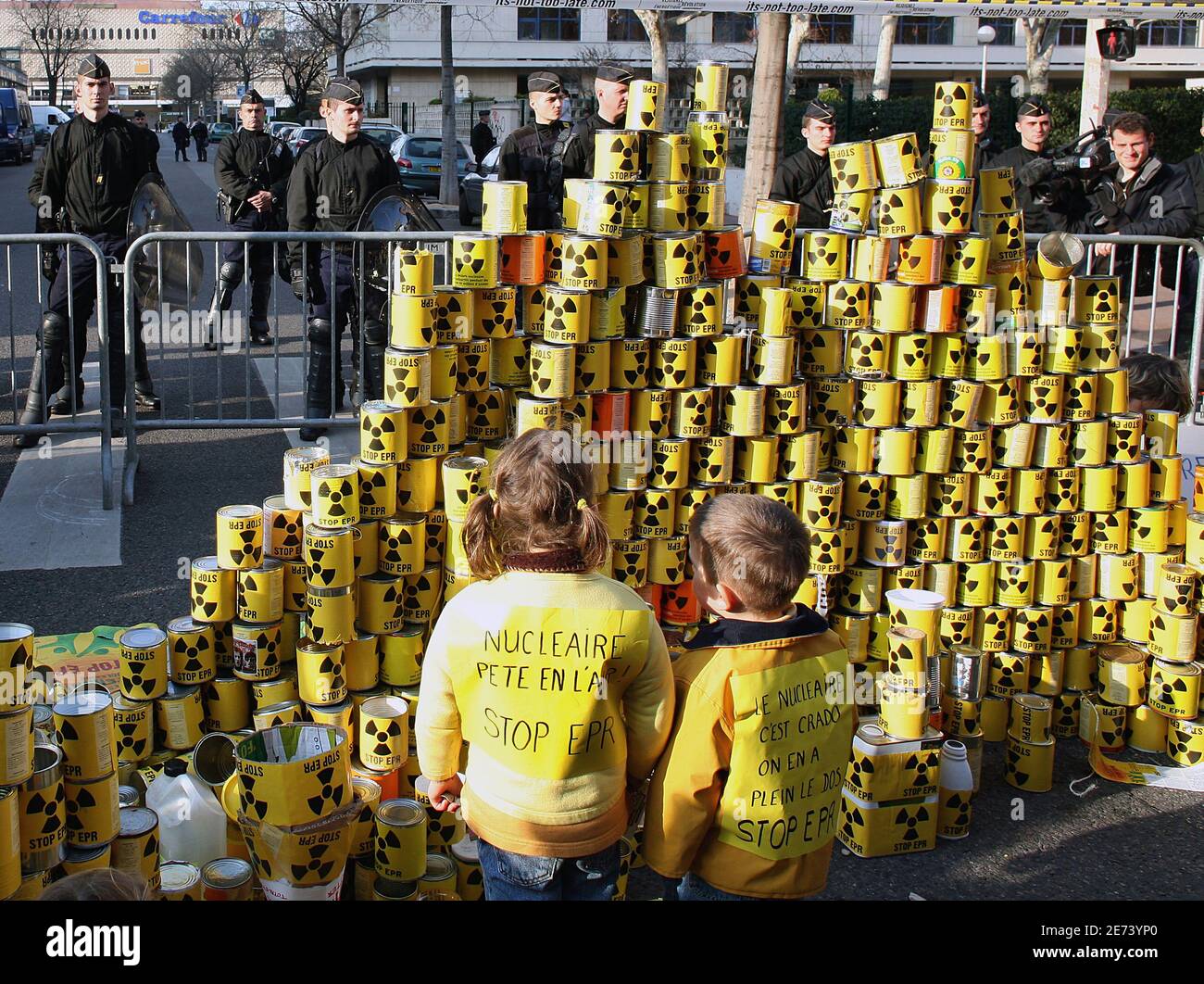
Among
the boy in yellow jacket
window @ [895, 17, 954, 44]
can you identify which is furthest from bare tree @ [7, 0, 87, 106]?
the boy in yellow jacket

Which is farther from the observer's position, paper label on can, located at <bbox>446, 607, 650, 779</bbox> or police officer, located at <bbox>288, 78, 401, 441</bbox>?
police officer, located at <bbox>288, 78, 401, 441</bbox>

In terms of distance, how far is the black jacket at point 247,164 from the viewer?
11.9 meters

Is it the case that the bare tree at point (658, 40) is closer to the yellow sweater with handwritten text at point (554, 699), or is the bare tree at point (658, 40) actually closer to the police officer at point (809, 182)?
the police officer at point (809, 182)

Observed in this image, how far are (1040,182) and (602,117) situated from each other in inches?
130

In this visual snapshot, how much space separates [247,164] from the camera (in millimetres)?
11922

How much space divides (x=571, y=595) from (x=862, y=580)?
2.85 metres

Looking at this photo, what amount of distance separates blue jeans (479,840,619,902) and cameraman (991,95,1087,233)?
728 cm

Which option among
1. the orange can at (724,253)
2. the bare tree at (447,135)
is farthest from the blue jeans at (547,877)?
the bare tree at (447,135)

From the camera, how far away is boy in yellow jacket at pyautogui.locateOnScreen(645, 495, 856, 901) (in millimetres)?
3225

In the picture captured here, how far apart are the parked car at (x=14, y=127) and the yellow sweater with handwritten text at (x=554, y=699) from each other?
5340cm

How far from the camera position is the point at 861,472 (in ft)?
18.9

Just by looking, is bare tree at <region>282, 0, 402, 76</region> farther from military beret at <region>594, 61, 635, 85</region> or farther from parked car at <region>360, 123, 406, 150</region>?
military beret at <region>594, 61, 635, 85</region>

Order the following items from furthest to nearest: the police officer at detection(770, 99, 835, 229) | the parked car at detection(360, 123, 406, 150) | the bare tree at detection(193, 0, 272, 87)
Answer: the bare tree at detection(193, 0, 272, 87) < the parked car at detection(360, 123, 406, 150) < the police officer at detection(770, 99, 835, 229)
